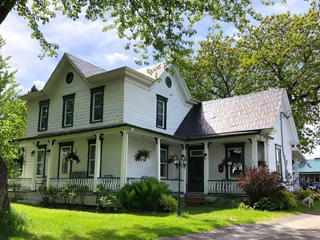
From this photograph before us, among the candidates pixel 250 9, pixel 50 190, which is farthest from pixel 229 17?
pixel 50 190

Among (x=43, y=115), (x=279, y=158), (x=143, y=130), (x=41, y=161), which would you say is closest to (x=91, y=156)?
(x=143, y=130)

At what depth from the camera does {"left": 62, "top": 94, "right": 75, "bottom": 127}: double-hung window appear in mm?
19109

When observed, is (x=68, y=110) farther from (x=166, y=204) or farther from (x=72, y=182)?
(x=166, y=204)

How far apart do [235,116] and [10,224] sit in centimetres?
1409

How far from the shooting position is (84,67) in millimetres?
19062

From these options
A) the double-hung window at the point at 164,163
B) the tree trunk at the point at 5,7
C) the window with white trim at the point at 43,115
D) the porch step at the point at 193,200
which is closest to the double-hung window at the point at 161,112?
the double-hung window at the point at 164,163

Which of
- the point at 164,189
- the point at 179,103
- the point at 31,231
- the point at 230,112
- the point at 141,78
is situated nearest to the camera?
the point at 31,231

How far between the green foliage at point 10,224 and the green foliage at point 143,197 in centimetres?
522

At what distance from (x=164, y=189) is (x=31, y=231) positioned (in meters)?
6.38

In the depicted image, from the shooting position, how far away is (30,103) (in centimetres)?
2197

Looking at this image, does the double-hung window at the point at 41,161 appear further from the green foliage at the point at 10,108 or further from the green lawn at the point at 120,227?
the green lawn at the point at 120,227

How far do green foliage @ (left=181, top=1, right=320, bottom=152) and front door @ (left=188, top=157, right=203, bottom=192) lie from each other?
8133 mm

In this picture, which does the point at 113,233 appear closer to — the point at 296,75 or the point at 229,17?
the point at 229,17

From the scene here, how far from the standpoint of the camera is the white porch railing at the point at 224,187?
16.2 meters
